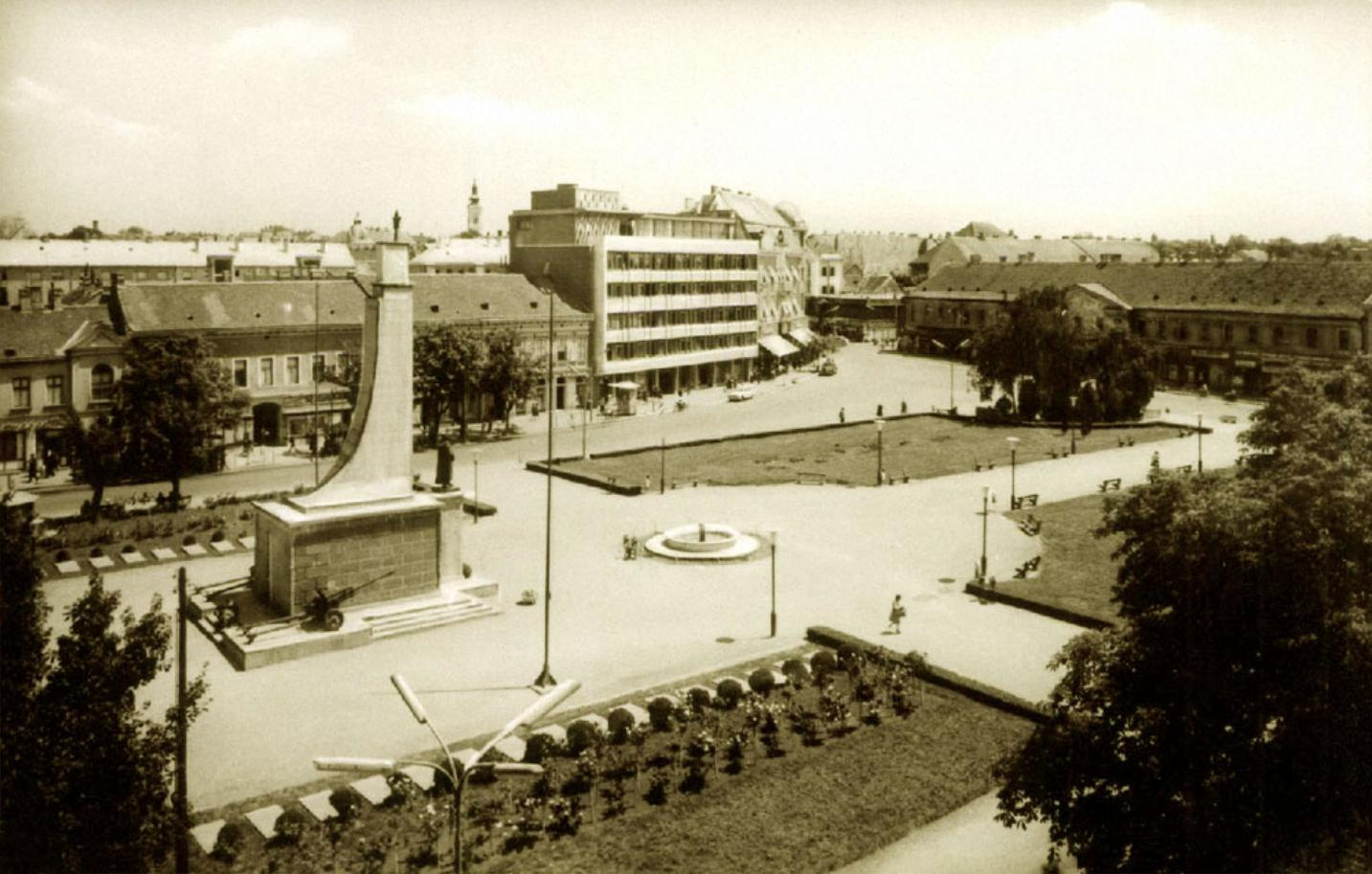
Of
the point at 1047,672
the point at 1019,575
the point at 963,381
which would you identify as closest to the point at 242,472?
the point at 1019,575

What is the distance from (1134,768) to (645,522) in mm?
30548

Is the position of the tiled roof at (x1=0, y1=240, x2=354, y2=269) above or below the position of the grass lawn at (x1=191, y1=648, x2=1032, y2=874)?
above

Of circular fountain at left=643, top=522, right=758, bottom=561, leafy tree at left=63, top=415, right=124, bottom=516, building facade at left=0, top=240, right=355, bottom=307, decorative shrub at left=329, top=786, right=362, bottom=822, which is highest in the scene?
building facade at left=0, top=240, right=355, bottom=307

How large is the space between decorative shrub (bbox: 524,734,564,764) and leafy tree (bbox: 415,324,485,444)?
39.5 meters

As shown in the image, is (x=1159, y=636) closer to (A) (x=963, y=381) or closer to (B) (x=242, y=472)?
(B) (x=242, y=472)

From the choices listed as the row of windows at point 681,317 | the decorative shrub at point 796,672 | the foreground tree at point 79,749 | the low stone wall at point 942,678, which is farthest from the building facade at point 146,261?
the foreground tree at point 79,749

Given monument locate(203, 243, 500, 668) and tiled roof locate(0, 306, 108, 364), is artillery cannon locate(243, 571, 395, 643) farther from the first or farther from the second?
tiled roof locate(0, 306, 108, 364)

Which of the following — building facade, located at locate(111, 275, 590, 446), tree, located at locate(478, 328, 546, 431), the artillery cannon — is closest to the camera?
the artillery cannon

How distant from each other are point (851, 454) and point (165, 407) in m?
33.5

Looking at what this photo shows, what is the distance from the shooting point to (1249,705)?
14695 millimetres

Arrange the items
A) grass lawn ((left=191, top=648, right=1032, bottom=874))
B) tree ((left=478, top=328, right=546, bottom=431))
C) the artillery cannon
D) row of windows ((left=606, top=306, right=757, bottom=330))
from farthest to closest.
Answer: row of windows ((left=606, top=306, right=757, bottom=330)), tree ((left=478, top=328, right=546, bottom=431)), the artillery cannon, grass lawn ((left=191, top=648, right=1032, bottom=874))

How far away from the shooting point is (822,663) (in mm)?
27719

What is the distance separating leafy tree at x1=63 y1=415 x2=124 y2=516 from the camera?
140 ft

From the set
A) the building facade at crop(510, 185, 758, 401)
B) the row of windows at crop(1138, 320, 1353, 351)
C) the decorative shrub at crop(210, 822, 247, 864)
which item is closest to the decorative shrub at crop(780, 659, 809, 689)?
the decorative shrub at crop(210, 822, 247, 864)
